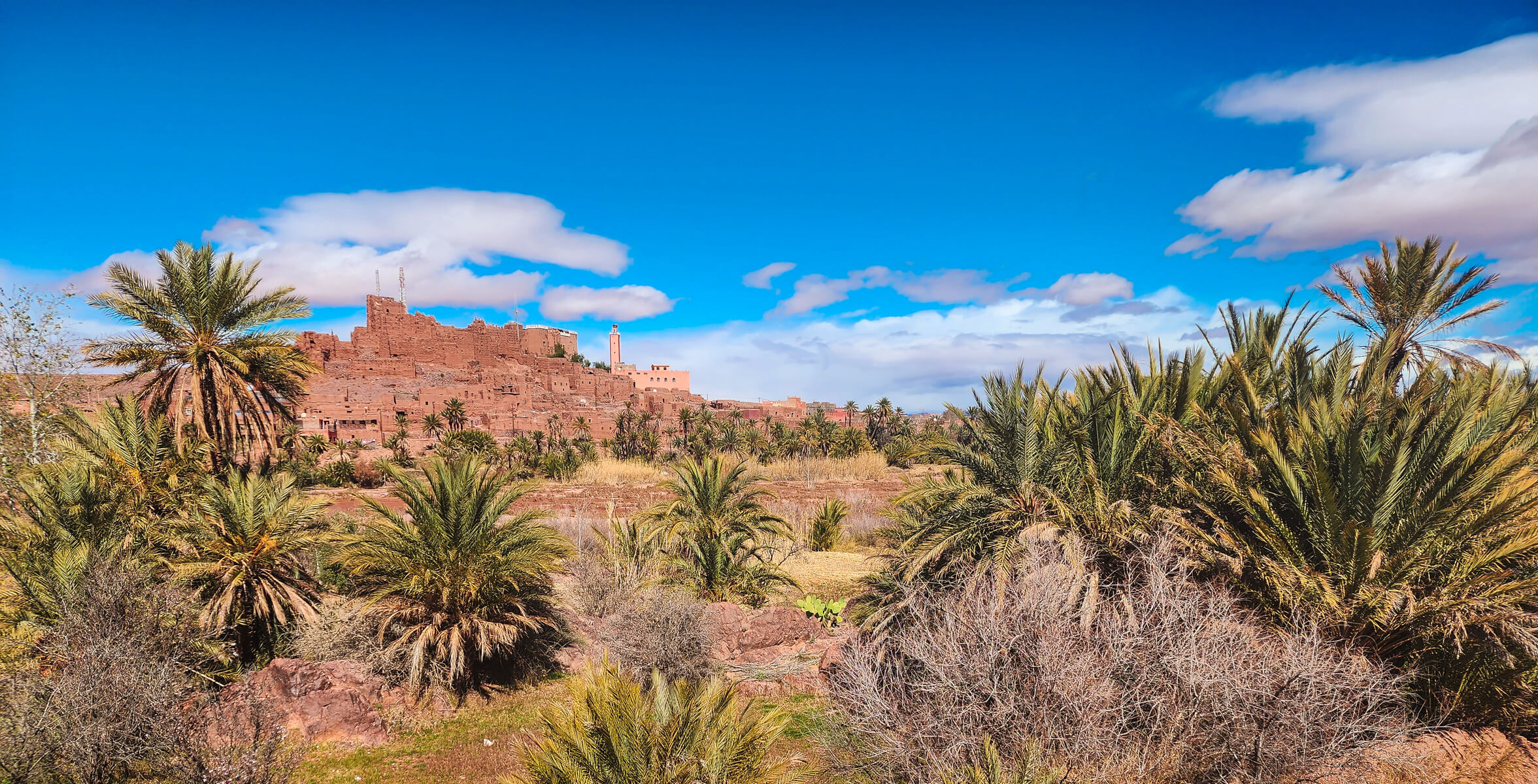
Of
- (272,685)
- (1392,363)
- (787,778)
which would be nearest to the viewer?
(787,778)

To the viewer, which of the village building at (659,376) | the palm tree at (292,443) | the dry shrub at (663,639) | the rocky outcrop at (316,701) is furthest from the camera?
the village building at (659,376)

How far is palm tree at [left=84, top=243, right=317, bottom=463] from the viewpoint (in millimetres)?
9609

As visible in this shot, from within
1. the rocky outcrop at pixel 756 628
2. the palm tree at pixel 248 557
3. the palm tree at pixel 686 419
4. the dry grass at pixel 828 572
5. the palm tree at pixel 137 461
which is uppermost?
the palm tree at pixel 686 419

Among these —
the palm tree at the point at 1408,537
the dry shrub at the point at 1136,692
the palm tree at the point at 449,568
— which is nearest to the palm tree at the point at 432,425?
the palm tree at the point at 449,568

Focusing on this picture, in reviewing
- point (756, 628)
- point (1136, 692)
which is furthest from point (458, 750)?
point (1136, 692)

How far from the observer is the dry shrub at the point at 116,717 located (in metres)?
5.43

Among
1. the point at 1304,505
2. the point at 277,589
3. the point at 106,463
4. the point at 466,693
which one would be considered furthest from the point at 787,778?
the point at 106,463

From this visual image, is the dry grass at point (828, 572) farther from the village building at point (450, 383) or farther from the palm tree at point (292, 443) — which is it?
the village building at point (450, 383)

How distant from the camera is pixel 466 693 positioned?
9062 millimetres

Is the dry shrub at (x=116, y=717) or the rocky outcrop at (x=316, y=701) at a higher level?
the dry shrub at (x=116, y=717)

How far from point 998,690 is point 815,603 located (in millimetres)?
8044

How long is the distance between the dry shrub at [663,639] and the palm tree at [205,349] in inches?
260

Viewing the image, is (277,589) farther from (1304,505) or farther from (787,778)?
(1304,505)

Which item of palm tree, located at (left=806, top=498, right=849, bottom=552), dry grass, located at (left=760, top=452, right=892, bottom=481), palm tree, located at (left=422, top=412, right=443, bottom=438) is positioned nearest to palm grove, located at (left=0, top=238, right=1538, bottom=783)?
palm tree, located at (left=806, top=498, right=849, bottom=552)
